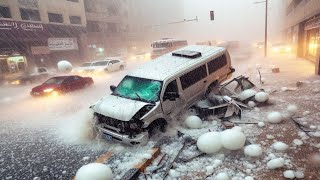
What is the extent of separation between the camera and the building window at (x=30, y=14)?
26.9m

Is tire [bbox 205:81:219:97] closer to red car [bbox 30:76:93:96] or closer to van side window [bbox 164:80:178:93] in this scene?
van side window [bbox 164:80:178:93]

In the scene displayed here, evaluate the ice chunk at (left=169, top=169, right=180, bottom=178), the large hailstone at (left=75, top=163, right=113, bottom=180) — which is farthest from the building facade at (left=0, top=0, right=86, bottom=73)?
the ice chunk at (left=169, top=169, right=180, bottom=178)

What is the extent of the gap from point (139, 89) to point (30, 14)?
25836 millimetres

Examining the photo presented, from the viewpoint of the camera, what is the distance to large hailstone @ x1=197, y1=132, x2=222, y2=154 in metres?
5.87

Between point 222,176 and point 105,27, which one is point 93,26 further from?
point 222,176

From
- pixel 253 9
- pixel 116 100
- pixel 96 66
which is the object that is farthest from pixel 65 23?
pixel 253 9

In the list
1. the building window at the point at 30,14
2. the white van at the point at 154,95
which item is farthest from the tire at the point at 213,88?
the building window at the point at 30,14

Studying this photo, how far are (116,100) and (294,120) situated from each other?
5.37 metres

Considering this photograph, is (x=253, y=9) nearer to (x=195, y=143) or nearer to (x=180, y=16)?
(x=180, y=16)

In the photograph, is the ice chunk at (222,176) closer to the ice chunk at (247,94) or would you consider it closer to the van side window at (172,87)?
the van side window at (172,87)

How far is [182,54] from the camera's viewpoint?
30.1 ft

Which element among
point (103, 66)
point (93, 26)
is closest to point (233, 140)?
point (103, 66)

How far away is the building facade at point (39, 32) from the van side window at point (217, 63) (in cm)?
2248

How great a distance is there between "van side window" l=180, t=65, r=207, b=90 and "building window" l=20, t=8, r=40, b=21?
25.0 meters
